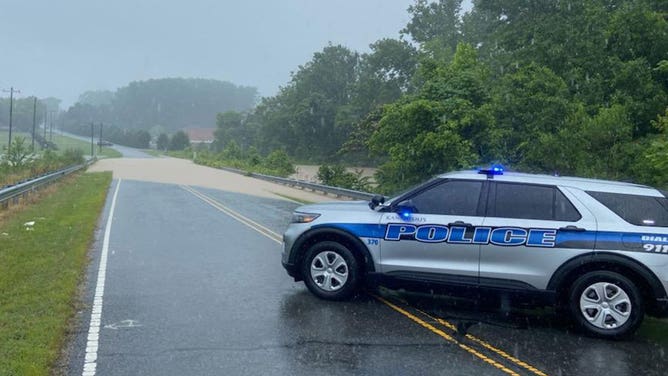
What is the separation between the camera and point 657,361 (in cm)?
624

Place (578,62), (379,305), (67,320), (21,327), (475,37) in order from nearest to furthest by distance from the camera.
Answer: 1. (21,327)
2. (67,320)
3. (379,305)
4. (578,62)
5. (475,37)

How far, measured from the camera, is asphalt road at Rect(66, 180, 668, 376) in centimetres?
582

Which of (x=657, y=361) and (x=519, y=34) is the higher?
(x=519, y=34)

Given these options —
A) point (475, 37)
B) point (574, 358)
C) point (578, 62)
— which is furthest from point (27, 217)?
point (475, 37)

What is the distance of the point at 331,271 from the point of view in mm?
8164

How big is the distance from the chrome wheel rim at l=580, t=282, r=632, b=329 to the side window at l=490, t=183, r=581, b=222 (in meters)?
0.83

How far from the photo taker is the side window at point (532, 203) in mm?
7273

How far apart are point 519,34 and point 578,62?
11947mm

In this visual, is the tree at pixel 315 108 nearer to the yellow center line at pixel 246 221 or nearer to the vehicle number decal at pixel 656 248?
the yellow center line at pixel 246 221

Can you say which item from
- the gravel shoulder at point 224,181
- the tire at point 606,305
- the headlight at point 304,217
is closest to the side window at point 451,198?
the headlight at point 304,217

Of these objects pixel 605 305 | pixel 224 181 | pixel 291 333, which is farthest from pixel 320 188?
pixel 605 305

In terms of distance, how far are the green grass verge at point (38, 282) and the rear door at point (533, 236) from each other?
15.7ft

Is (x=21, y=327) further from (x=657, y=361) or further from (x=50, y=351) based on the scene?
(x=657, y=361)

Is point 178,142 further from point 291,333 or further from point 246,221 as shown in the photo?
point 291,333
